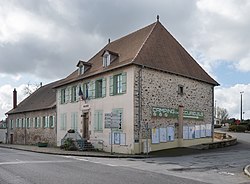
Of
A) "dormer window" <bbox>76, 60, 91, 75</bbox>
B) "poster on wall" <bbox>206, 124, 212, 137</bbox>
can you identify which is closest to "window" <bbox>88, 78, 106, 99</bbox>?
"dormer window" <bbox>76, 60, 91, 75</bbox>

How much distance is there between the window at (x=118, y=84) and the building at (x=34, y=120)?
1358 cm

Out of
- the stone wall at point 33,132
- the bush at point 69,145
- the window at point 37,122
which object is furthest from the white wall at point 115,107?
the window at point 37,122

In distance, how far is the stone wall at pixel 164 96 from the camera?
2472cm

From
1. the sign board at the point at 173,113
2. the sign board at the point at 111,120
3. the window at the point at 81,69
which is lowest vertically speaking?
the sign board at the point at 111,120

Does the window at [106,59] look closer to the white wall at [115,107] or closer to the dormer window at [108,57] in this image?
the dormer window at [108,57]

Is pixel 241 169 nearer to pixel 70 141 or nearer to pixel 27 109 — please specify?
pixel 70 141

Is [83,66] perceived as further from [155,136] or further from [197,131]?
[197,131]

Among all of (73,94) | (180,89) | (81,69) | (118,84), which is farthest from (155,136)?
(73,94)

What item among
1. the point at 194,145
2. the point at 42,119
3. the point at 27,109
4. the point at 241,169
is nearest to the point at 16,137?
the point at 27,109

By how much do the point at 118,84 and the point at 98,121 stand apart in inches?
157

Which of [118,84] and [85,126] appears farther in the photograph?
[85,126]

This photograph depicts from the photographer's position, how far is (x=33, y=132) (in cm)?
4434

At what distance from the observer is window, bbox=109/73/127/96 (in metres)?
25.5

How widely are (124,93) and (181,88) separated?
541cm
